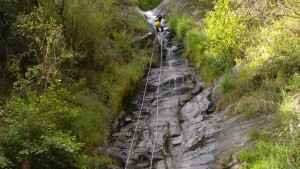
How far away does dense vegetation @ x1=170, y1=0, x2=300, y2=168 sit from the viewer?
7.30 metres

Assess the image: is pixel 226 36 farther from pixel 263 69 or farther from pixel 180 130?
pixel 180 130

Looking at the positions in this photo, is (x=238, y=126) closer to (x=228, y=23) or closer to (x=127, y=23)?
(x=228, y=23)

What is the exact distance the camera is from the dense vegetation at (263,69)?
7305mm

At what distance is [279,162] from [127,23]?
51.7 ft

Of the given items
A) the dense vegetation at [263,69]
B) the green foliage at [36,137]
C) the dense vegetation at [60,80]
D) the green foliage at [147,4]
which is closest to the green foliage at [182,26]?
the dense vegetation at [60,80]

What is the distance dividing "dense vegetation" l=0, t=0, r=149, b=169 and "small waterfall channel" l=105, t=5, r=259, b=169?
2.48 feet

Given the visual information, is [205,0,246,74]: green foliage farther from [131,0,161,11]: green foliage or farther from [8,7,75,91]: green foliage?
[131,0,161,11]: green foliage

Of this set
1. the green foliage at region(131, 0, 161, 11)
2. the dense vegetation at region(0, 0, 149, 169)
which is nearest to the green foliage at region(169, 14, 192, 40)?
the dense vegetation at region(0, 0, 149, 169)

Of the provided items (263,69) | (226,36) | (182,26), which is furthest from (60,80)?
(182,26)

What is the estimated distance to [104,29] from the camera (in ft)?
47.5

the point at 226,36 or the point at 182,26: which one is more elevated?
the point at 182,26

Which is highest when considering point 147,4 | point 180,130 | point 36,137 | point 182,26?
point 147,4

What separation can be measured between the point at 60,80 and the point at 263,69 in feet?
19.8

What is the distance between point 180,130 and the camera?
11.5 metres
